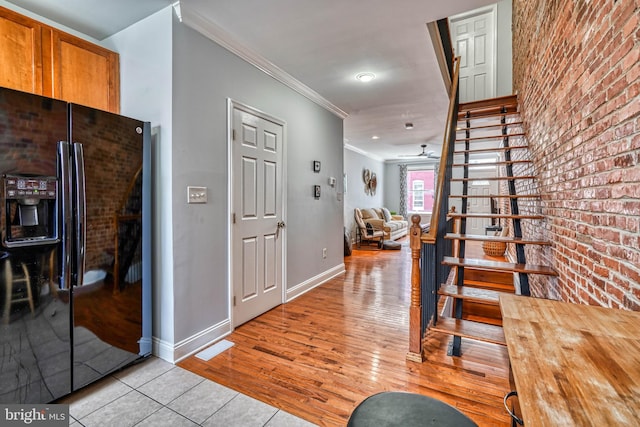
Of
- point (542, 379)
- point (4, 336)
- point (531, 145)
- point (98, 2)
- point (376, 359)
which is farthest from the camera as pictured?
point (531, 145)

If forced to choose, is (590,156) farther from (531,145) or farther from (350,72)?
(350,72)

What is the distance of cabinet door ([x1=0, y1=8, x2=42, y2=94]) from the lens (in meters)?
1.91

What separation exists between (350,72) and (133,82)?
2.05 metres

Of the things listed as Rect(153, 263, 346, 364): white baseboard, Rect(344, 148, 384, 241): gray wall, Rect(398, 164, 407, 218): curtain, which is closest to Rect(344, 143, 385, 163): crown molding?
Rect(344, 148, 384, 241): gray wall

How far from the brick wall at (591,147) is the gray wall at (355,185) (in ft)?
17.7

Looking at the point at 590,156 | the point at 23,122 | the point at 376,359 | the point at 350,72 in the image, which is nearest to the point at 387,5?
the point at 350,72

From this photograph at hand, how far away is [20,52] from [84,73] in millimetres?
366

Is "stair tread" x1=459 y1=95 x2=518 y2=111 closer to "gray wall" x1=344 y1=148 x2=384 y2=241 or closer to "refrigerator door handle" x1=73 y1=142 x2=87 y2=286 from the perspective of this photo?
"gray wall" x1=344 y1=148 x2=384 y2=241

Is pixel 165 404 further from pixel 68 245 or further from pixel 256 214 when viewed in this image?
pixel 256 214

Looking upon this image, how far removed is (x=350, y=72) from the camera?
Answer: 10.6 ft

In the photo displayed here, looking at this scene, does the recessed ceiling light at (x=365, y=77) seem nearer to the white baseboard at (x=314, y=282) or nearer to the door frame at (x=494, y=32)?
the white baseboard at (x=314, y=282)

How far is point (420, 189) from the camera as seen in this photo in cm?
1062

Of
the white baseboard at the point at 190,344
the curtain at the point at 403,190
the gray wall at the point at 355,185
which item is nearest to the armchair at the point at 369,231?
the gray wall at the point at 355,185

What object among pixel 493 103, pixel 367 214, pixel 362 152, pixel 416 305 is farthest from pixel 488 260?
pixel 362 152
